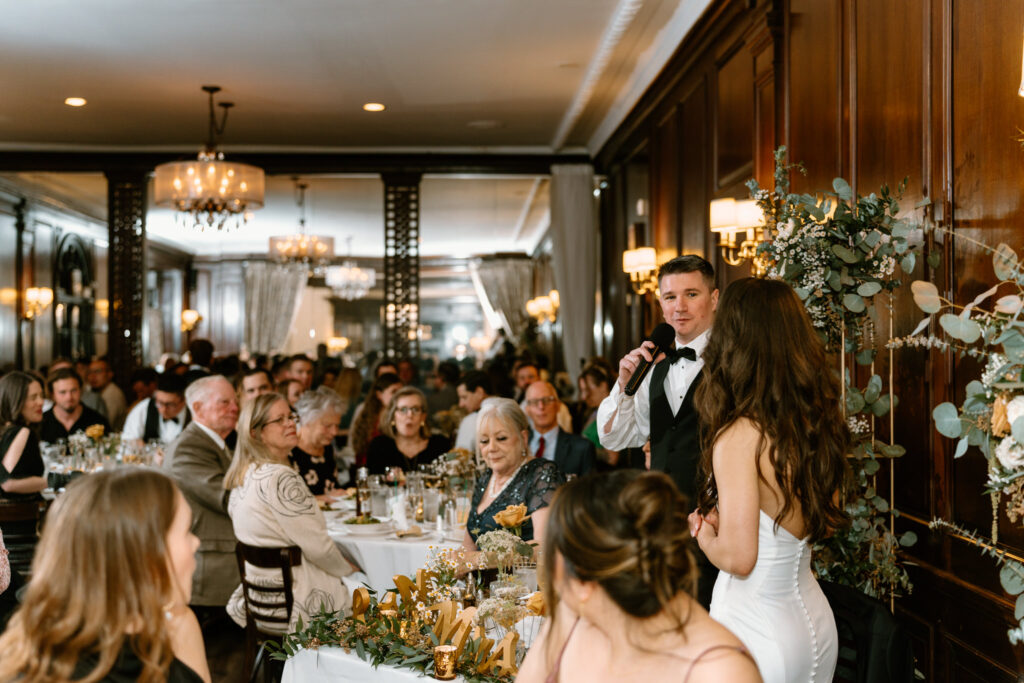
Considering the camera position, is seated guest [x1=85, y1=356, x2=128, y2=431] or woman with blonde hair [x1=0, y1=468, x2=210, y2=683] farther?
seated guest [x1=85, y1=356, x2=128, y2=431]

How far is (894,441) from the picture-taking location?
3.49 meters

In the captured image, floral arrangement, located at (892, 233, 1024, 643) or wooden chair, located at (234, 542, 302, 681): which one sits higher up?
floral arrangement, located at (892, 233, 1024, 643)

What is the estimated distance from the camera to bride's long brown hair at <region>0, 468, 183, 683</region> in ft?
5.02

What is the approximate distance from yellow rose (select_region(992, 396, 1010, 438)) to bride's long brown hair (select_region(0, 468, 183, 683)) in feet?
5.15

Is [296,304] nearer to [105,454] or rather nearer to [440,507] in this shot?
[105,454]

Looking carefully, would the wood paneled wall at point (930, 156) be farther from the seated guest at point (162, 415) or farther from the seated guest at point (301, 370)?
the seated guest at point (301, 370)

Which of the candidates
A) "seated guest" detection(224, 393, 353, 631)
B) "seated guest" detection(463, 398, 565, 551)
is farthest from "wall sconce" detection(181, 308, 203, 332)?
"seated guest" detection(463, 398, 565, 551)

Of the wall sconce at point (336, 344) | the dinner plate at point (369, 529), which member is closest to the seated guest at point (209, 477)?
the dinner plate at point (369, 529)

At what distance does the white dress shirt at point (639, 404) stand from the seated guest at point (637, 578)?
181cm

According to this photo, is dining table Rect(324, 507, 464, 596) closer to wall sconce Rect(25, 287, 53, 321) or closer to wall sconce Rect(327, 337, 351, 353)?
wall sconce Rect(25, 287, 53, 321)

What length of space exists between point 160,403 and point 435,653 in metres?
4.96

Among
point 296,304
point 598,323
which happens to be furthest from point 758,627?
point 296,304

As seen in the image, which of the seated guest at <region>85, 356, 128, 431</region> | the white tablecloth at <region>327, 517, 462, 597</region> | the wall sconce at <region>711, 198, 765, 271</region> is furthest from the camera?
the seated guest at <region>85, 356, 128, 431</region>

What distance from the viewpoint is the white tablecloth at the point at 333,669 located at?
268 cm
